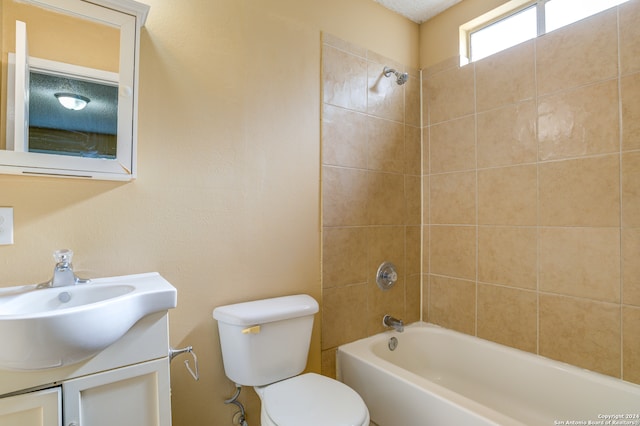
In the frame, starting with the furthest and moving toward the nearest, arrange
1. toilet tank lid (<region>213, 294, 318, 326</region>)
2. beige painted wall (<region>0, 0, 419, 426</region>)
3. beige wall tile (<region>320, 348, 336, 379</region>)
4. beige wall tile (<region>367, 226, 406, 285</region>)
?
beige wall tile (<region>367, 226, 406, 285</region>)
beige wall tile (<region>320, 348, 336, 379</region>)
toilet tank lid (<region>213, 294, 318, 326</region>)
beige painted wall (<region>0, 0, 419, 426</region>)

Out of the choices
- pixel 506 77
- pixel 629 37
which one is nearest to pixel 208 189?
pixel 506 77

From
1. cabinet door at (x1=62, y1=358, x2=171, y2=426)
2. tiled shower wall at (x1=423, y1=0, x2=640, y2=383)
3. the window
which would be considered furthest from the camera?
the window

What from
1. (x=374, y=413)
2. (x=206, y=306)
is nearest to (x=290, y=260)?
(x=206, y=306)

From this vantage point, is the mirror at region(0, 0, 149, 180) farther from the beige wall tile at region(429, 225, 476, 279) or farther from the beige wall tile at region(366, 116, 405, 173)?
the beige wall tile at region(429, 225, 476, 279)

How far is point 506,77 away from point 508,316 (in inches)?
53.2

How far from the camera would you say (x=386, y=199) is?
2043mm

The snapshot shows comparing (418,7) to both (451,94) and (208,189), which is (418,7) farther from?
(208,189)

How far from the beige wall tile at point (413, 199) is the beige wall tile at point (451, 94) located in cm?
43

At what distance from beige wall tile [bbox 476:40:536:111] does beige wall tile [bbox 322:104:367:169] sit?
2.39 feet

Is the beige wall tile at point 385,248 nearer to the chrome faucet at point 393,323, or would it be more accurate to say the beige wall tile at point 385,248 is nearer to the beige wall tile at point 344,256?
the beige wall tile at point 344,256

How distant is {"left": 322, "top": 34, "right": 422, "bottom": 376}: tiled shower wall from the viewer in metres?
1.81

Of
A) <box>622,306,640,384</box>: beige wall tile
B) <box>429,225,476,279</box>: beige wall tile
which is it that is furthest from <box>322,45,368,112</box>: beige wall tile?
<box>622,306,640,384</box>: beige wall tile

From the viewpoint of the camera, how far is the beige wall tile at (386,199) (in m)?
1.97

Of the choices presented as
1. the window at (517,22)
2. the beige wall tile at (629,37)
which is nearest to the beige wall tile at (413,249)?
the window at (517,22)
